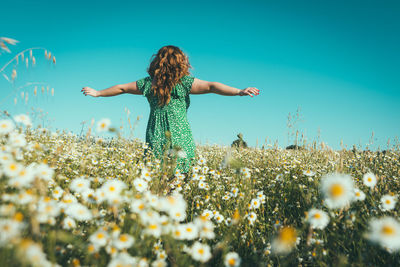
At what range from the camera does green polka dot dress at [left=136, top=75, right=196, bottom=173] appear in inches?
156

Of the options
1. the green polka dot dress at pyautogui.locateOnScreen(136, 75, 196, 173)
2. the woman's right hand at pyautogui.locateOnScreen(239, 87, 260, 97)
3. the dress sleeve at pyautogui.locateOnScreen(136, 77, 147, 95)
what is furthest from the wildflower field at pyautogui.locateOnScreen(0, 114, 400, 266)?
the dress sleeve at pyautogui.locateOnScreen(136, 77, 147, 95)

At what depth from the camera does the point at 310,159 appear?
4.21 metres

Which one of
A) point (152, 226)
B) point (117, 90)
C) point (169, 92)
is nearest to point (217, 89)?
point (169, 92)

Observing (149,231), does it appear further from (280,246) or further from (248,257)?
(248,257)

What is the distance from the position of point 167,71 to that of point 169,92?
363 mm

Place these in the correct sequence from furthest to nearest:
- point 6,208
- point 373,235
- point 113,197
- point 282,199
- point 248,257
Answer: point 282,199 < point 248,257 < point 113,197 < point 373,235 < point 6,208

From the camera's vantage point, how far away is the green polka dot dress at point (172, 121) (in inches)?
156

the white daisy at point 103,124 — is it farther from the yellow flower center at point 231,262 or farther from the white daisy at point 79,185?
the yellow flower center at point 231,262

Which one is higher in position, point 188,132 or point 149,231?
point 188,132

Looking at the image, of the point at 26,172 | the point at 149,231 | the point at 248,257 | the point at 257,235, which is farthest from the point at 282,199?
the point at 26,172

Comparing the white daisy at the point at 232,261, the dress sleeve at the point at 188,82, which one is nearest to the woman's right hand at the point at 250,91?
the dress sleeve at the point at 188,82

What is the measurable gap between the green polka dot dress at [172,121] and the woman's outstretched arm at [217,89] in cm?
11

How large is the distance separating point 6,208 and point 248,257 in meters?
1.73

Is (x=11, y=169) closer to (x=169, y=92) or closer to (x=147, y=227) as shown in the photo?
(x=147, y=227)
